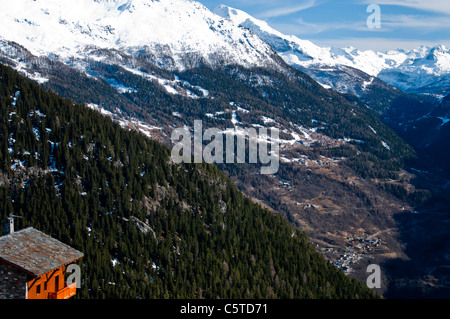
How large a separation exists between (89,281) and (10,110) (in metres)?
69.8

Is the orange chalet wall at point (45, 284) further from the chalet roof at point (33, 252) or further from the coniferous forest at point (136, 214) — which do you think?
the coniferous forest at point (136, 214)

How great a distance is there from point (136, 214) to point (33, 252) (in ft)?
345

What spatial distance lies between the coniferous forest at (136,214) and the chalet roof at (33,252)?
65.8 m

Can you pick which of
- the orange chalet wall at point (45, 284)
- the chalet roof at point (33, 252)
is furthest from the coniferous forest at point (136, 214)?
the chalet roof at point (33, 252)

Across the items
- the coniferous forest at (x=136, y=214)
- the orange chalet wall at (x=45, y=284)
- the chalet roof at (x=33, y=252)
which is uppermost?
the coniferous forest at (x=136, y=214)

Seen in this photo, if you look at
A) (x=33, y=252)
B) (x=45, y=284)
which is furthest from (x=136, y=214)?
(x=33, y=252)

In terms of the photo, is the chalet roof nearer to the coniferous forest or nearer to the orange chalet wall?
the orange chalet wall

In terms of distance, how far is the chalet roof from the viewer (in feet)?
124

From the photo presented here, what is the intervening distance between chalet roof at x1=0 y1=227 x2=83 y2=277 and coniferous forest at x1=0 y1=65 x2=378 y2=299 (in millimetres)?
65793

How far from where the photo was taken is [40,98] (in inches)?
6368

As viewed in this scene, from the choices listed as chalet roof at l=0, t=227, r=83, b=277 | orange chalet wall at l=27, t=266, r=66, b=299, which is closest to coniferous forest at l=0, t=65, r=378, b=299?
orange chalet wall at l=27, t=266, r=66, b=299

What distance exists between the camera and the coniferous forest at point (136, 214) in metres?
124
